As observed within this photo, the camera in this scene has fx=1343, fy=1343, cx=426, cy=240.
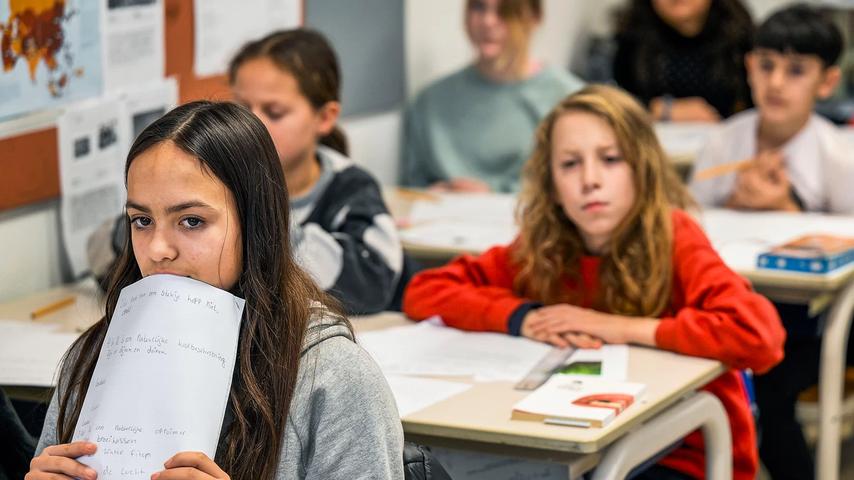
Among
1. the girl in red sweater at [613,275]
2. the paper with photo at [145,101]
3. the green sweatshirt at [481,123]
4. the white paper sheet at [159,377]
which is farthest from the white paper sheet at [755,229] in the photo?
the white paper sheet at [159,377]

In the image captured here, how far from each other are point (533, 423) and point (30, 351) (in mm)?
847

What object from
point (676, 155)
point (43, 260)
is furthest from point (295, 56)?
point (676, 155)

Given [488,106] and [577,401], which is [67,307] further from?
[488,106]

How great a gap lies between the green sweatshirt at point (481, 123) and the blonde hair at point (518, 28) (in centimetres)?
6

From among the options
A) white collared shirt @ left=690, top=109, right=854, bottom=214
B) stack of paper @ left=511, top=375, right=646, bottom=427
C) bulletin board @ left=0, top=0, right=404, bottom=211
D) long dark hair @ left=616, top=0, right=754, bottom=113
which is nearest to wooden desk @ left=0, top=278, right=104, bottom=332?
bulletin board @ left=0, top=0, right=404, bottom=211

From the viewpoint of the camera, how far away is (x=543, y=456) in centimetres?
185

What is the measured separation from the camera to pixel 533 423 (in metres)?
1.83

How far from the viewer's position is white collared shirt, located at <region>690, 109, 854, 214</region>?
3.35 m

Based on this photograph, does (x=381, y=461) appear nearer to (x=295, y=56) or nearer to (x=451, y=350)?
(x=451, y=350)

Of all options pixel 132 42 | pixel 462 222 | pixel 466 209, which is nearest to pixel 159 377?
pixel 132 42

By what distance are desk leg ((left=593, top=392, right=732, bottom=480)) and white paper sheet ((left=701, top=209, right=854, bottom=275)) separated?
64 cm

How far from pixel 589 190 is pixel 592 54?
2.97m

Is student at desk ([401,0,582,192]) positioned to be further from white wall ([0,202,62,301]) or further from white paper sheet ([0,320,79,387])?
white paper sheet ([0,320,79,387])

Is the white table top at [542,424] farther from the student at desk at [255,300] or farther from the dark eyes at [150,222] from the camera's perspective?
the dark eyes at [150,222]
